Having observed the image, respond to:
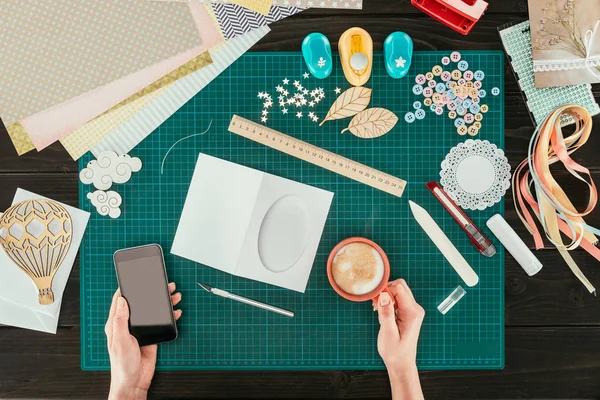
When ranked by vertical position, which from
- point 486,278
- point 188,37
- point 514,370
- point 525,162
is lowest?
point 514,370

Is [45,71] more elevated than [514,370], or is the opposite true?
[45,71]

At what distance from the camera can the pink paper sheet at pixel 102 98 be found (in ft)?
3.24

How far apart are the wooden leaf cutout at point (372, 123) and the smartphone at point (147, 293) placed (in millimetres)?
537

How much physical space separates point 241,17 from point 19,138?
0.59m

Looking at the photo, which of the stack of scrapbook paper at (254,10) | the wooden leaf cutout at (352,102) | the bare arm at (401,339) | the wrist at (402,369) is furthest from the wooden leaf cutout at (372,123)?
the wrist at (402,369)

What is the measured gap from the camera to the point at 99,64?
98 cm

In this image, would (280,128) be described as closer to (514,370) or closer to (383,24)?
(383,24)

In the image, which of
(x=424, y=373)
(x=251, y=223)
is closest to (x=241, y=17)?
(x=251, y=223)

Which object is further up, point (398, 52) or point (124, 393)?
point (398, 52)

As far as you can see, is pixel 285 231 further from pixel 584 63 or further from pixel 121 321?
pixel 584 63

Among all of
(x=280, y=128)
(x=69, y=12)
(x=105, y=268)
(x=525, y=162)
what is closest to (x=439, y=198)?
(x=525, y=162)

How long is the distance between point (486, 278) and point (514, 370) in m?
0.23

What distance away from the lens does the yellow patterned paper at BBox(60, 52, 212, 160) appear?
0.99m

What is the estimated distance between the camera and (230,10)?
0.98m
